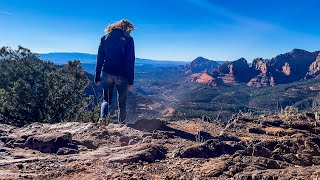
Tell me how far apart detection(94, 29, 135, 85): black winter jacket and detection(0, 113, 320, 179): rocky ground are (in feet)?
5.61

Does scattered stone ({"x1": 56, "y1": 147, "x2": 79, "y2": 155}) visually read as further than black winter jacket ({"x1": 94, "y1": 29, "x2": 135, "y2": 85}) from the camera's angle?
No

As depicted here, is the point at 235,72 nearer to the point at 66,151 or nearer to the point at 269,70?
the point at 269,70

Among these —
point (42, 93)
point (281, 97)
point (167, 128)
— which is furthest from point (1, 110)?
point (281, 97)

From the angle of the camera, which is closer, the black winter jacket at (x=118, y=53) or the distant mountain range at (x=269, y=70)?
the black winter jacket at (x=118, y=53)

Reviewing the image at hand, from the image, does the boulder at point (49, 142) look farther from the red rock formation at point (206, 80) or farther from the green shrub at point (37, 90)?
the red rock formation at point (206, 80)

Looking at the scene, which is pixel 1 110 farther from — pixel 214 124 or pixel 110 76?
pixel 214 124

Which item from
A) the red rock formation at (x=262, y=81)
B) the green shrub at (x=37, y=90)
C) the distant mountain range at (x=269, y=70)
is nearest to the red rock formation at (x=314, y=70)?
the distant mountain range at (x=269, y=70)

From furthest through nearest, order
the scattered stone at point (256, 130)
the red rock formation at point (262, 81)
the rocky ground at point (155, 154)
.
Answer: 1. the red rock formation at point (262, 81)
2. the scattered stone at point (256, 130)
3. the rocky ground at point (155, 154)

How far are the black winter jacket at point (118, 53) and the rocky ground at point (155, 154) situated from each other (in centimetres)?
171

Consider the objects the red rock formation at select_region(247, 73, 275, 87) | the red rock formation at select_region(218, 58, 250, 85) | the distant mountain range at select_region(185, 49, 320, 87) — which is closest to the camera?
the red rock formation at select_region(247, 73, 275, 87)

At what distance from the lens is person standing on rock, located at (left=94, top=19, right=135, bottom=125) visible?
826 centimetres

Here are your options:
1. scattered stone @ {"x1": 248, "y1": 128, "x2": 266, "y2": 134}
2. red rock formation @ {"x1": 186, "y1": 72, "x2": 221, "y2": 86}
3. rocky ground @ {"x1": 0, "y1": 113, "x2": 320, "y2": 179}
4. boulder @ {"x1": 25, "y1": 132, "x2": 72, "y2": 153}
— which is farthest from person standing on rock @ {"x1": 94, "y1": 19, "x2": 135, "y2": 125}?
red rock formation @ {"x1": 186, "y1": 72, "x2": 221, "y2": 86}

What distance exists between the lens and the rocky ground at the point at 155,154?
398 cm

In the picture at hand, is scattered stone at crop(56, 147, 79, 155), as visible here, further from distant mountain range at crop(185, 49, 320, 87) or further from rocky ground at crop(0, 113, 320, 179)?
distant mountain range at crop(185, 49, 320, 87)
